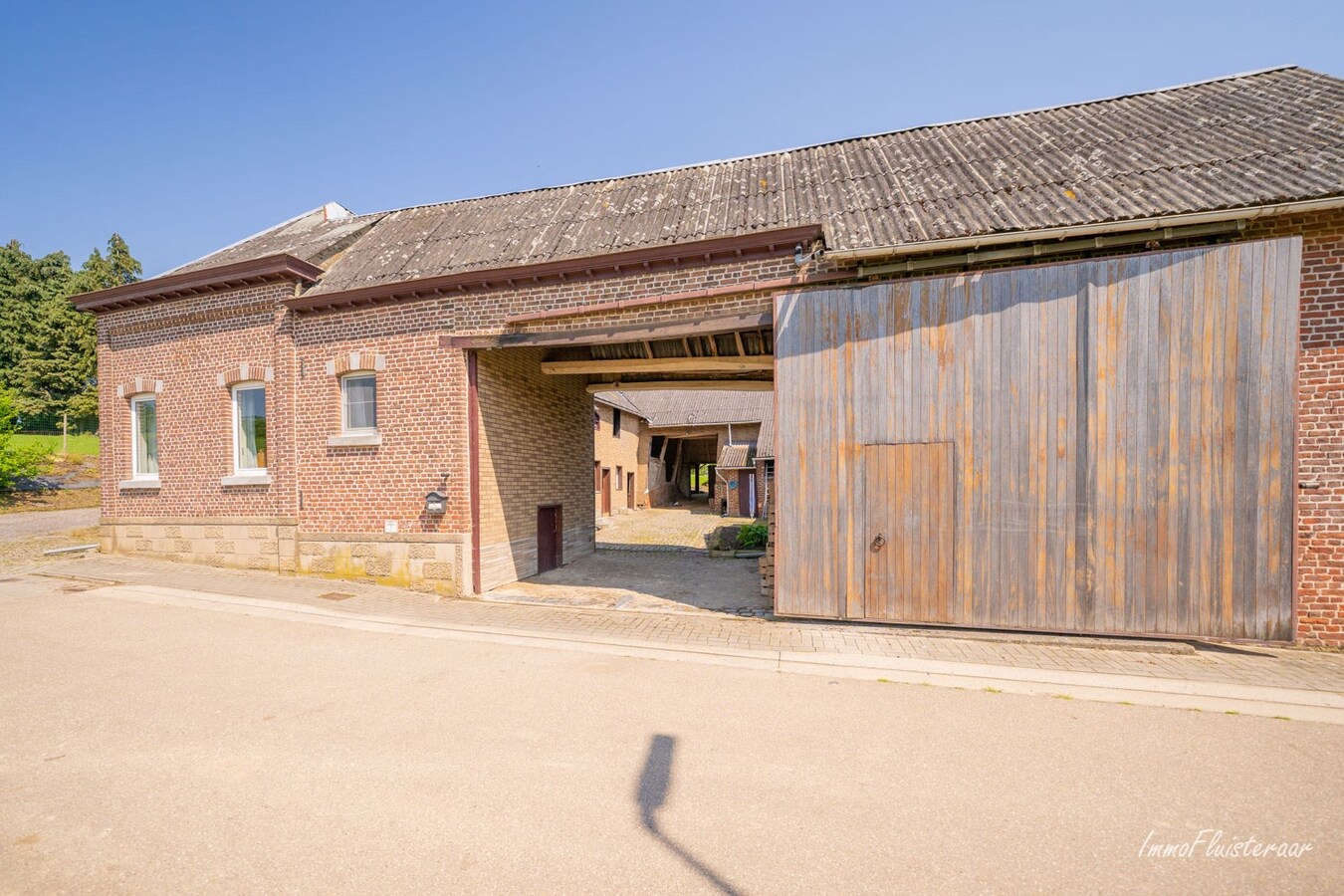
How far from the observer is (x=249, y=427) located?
10.5 meters

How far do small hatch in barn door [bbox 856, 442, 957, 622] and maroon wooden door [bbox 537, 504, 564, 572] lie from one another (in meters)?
6.72

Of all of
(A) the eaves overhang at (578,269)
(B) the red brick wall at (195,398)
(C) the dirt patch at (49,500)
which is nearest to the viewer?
(A) the eaves overhang at (578,269)

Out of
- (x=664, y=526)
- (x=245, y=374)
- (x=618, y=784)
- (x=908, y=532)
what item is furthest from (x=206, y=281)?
(x=664, y=526)

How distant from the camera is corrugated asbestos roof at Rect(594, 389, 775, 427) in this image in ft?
89.9

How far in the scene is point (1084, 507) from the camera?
6.23 meters

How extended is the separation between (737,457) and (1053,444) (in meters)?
18.9

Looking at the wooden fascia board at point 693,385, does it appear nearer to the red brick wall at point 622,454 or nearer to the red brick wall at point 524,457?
the red brick wall at point 524,457

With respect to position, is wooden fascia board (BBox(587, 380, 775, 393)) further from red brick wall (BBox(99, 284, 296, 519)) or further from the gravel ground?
red brick wall (BBox(99, 284, 296, 519))

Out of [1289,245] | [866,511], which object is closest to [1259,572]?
[1289,245]

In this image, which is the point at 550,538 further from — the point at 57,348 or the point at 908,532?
the point at 57,348

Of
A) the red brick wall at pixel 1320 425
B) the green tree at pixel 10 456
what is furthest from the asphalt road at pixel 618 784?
the green tree at pixel 10 456

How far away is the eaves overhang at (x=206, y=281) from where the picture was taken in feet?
31.8

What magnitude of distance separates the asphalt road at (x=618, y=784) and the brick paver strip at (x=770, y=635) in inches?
39.0

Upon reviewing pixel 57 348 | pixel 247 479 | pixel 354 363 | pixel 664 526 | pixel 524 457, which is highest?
pixel 57 348
